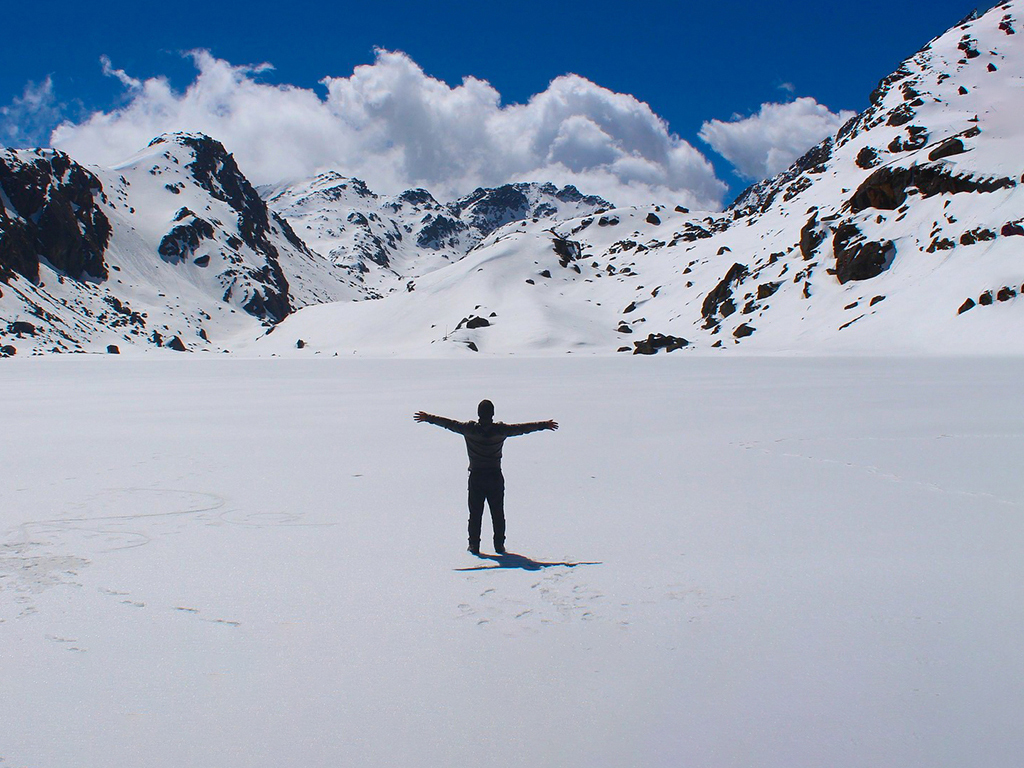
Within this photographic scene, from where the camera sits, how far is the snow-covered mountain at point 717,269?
52.0m

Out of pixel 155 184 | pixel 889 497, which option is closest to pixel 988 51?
pixel 889 497

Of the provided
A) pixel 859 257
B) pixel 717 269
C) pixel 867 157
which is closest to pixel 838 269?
pixel 859 257

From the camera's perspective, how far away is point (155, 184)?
18900cm

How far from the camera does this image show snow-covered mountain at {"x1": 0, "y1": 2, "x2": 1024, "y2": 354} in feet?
171

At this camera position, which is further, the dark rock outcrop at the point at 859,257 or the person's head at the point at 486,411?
the dark rock outcrop at the point at 859,257

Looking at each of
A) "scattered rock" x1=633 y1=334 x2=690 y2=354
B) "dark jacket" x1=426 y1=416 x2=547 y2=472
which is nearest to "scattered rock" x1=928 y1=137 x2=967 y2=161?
"scattered rock" x1=633 y1=334 x2=690 y2=354

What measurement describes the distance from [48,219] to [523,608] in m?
159

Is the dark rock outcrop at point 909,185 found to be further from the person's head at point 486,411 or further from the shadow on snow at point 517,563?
the shadow on snow at point 517,563

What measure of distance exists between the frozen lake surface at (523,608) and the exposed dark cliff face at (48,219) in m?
136

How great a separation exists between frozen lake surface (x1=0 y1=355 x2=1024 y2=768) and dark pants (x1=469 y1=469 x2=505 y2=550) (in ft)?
0.78

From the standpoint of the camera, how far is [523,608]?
509cm

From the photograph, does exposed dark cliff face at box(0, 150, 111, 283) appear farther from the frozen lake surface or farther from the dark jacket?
the dark jacket

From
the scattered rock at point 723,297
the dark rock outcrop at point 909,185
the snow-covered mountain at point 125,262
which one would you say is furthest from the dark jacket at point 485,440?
the snow-covered mountain at point 125,262

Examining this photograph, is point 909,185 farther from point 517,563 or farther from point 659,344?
point 517,563
